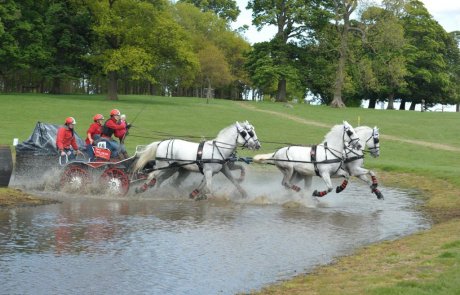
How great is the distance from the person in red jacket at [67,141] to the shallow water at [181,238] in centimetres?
134

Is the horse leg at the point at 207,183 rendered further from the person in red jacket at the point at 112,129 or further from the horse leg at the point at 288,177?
the person in red jacket at the point at 112,129

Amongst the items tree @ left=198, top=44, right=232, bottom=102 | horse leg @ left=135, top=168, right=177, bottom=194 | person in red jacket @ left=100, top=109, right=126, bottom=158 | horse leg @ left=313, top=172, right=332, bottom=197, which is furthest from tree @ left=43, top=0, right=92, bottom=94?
horse leg @ left=313, top=172, right=332, bottom=197

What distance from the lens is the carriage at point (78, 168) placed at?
56.7 ft

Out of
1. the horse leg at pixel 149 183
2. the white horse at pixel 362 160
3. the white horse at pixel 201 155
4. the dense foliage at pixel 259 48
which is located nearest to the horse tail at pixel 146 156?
the white horse at pixel 201 155

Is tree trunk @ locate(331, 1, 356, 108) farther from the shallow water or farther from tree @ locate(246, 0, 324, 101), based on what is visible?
the shallow water

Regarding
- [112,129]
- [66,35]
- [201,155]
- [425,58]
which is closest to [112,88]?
[66,35]

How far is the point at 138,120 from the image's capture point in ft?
149

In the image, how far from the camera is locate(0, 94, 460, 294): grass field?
8461mm

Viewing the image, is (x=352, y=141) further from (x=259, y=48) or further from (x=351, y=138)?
(x=259, y=48)

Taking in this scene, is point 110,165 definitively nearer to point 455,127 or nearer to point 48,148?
point 48,148

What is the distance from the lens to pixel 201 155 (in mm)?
17203

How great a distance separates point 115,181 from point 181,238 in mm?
6132

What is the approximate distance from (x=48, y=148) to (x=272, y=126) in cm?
2851

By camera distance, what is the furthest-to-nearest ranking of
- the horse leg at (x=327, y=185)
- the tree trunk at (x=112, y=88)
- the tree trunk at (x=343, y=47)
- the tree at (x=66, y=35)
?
the tree trunk at (x=343, y=47)
the tree at (x=66, y=35)
the tree trunk at (x=112, y=88)
the horse leg at (x=327, y=185)
